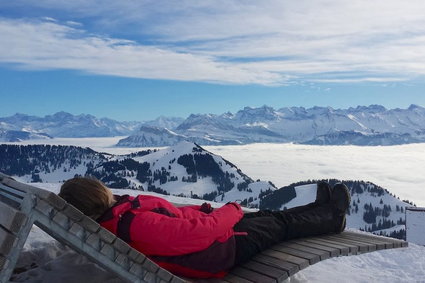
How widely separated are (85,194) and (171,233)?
1.11m

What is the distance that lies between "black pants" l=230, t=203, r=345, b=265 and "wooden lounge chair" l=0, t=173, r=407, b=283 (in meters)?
0.24

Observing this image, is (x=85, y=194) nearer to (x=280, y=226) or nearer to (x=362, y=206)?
(x=280, y=226)

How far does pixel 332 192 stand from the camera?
24.7 feet

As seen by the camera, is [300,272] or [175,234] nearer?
[175,234]

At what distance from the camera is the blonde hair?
15.4 ft

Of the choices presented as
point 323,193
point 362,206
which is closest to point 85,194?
point 323,193

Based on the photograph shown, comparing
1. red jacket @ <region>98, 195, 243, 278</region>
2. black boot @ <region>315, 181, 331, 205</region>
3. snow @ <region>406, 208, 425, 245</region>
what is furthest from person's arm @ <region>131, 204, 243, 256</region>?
snow @ <region>406, 208, 425, 245</region>

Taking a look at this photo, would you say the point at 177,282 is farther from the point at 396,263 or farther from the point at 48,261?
the point at 396,263

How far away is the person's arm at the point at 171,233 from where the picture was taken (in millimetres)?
4992

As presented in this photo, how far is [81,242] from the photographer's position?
4164mm

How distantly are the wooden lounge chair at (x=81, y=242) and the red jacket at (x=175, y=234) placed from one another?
0.26 meters

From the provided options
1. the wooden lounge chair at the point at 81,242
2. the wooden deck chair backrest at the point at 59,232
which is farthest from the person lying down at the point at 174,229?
the wooden deck chair backrest at the point at 59,232

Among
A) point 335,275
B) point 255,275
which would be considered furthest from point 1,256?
point 335,275

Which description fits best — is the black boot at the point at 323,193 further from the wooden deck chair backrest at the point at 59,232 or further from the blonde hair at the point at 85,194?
the blonde hair at the point at 85,194
